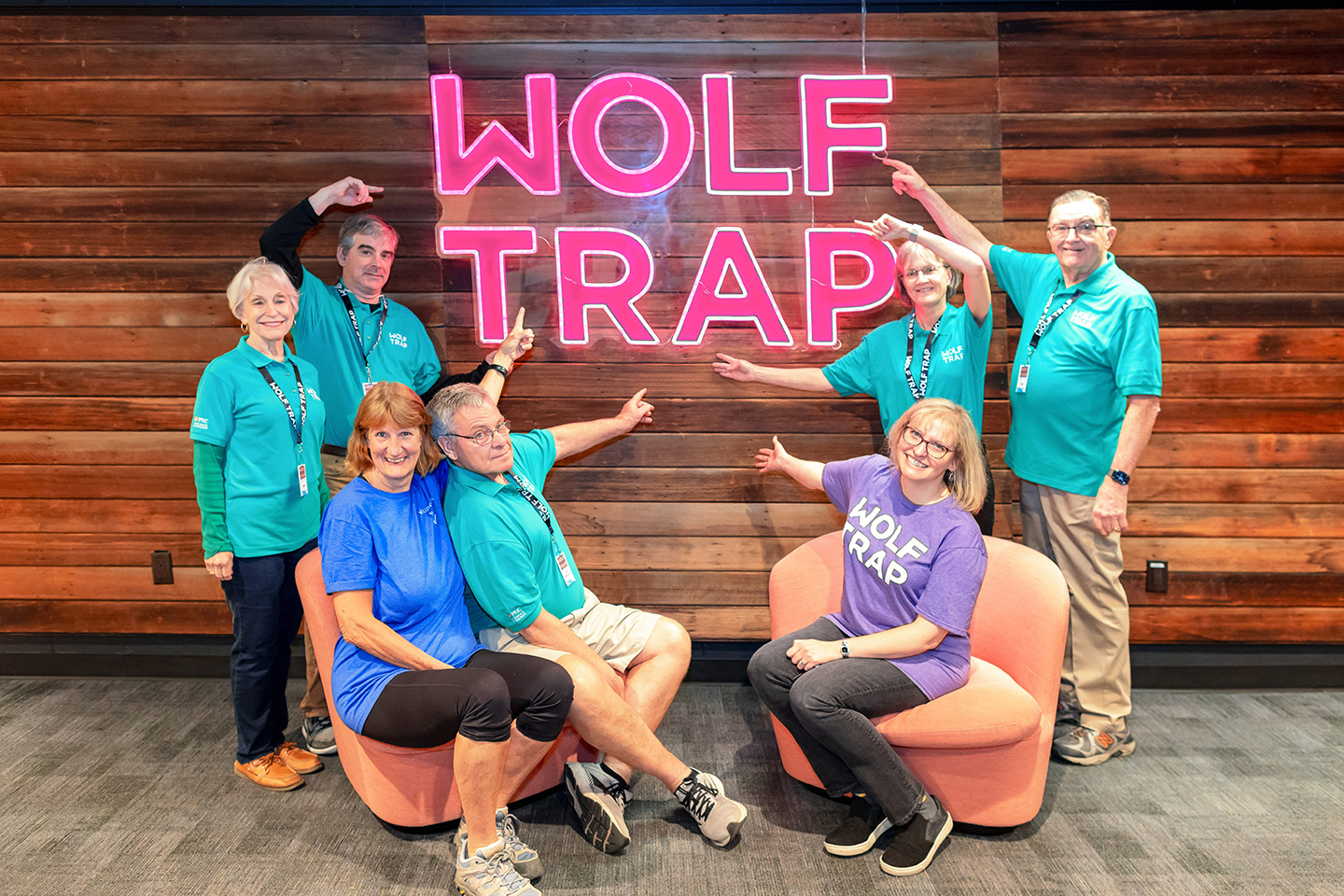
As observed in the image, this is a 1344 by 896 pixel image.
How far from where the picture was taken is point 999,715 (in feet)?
7.97

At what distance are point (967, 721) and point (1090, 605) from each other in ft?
3.22

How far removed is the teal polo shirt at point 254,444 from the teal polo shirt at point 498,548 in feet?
2.30

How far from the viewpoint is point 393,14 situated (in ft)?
11.4

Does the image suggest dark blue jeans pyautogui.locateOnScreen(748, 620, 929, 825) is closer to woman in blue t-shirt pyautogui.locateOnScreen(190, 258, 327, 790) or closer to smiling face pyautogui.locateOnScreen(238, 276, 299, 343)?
woman in blue t-shirt pyautogui.locateOnScreen(190, 258, 327, 790)

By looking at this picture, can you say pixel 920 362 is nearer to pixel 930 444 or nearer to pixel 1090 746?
pixel 930 444

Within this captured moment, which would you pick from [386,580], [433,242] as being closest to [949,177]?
[433,242]

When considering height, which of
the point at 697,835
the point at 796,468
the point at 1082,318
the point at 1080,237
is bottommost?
the point at 697,835

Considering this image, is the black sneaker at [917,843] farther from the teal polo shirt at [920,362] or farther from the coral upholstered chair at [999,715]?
the teal polo shirt at [920,362]

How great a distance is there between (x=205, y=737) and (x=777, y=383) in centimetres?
259

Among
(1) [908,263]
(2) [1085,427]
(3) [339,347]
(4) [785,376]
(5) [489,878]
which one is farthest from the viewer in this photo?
(4) [785,376]

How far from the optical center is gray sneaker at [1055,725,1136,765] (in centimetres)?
301

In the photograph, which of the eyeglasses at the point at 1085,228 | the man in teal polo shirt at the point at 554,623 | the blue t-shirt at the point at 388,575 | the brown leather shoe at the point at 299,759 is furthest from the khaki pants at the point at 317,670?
the eyeglasses at the point at 1085,228

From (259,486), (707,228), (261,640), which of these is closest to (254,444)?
(259,486)

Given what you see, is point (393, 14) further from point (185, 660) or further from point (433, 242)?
point (185, 660)
